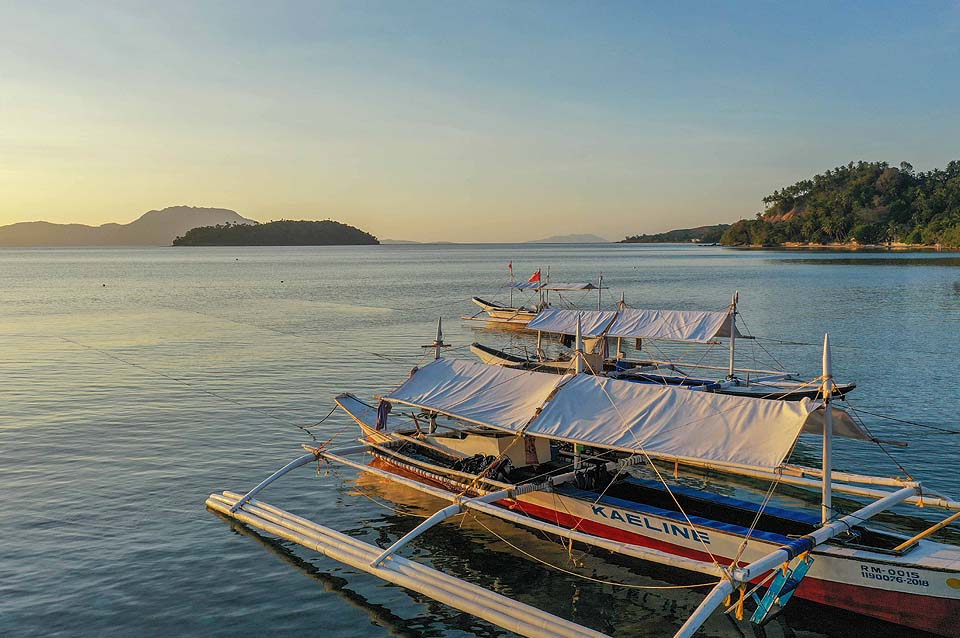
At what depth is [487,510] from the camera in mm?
16484

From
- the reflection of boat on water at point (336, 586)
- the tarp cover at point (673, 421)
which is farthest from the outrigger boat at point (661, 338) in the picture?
the reflection of boat on water at point (336, 586)

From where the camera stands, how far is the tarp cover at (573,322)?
116 feet

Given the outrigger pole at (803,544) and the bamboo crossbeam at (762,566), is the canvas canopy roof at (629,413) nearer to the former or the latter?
the outrigger pole at (803,544)

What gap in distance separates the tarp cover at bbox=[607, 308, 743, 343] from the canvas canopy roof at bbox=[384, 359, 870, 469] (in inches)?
573

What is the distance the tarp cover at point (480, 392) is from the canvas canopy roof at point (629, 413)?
3 centimetres

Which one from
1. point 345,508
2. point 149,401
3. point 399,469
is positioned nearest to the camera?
point 345,508

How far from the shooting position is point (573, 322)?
37312 mm

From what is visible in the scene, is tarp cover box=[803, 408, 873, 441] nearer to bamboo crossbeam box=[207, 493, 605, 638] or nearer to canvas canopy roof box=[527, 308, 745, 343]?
bamboo crossbeam box=[207, 493, 605, 638]

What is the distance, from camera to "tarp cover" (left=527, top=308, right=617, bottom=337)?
35.4 m

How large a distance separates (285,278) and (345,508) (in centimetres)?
11461

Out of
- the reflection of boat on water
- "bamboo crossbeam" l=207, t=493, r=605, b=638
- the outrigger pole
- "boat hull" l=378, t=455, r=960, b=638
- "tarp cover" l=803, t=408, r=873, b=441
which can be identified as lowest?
the reflection of boat on water

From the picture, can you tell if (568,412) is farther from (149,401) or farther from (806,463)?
(149,401)

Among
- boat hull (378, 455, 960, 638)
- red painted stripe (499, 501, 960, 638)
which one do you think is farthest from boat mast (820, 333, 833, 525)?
red painted stripe (499, 501, 960, 638)

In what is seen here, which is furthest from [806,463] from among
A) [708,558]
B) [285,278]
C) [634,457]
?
[285,278]
